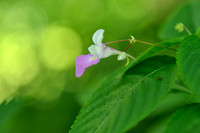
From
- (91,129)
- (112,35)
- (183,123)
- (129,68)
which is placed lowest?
(183,123)

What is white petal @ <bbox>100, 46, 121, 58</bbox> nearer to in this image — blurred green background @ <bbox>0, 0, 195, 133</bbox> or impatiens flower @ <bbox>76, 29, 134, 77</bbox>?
impatiens flower @ <bbox>76, 29, 134, 77</bbox>

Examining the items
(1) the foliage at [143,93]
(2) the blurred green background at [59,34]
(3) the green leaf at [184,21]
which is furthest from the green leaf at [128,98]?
(2) the blurred green background at [59,34]

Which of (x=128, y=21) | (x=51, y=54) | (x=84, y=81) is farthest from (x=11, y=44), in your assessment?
(x=128, y=21)

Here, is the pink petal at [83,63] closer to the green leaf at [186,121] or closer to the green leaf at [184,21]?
the green leaf at [186,121]

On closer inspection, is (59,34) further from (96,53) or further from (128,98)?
(128,98)

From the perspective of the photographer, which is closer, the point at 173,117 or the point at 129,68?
the point at 173,117

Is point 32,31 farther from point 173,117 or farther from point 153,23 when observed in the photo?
point 173,117

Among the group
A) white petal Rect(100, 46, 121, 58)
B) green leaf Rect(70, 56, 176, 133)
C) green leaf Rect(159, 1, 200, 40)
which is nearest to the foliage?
green leaf Rect(70, 56, 176, 133)
